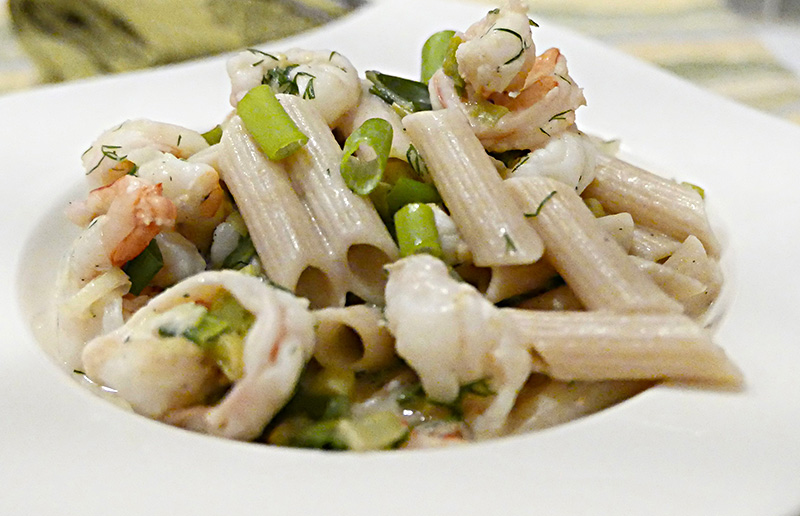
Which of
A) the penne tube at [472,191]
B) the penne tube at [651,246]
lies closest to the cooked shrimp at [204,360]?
the penne tube at [472,191]

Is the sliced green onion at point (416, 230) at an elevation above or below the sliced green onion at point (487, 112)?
below

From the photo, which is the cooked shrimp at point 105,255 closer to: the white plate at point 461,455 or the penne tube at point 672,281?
the white plate at point 461,455

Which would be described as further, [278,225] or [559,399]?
[278,225]

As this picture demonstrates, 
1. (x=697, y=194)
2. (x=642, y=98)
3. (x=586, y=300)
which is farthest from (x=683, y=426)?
(x=642, y=98)

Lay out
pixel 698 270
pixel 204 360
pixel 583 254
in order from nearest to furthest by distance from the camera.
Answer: pixel 204 360 → pixel 583 254 → pixel 698 270

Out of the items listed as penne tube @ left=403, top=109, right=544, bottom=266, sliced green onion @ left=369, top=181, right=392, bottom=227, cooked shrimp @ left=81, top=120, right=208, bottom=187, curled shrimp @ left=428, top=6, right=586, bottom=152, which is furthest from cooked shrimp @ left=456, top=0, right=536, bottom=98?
cooked shrimp @ left=81, top=120, right=208, bottom=187

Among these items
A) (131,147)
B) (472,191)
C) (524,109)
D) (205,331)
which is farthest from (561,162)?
(131,147)

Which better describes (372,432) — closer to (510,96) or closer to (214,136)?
(510,96)
